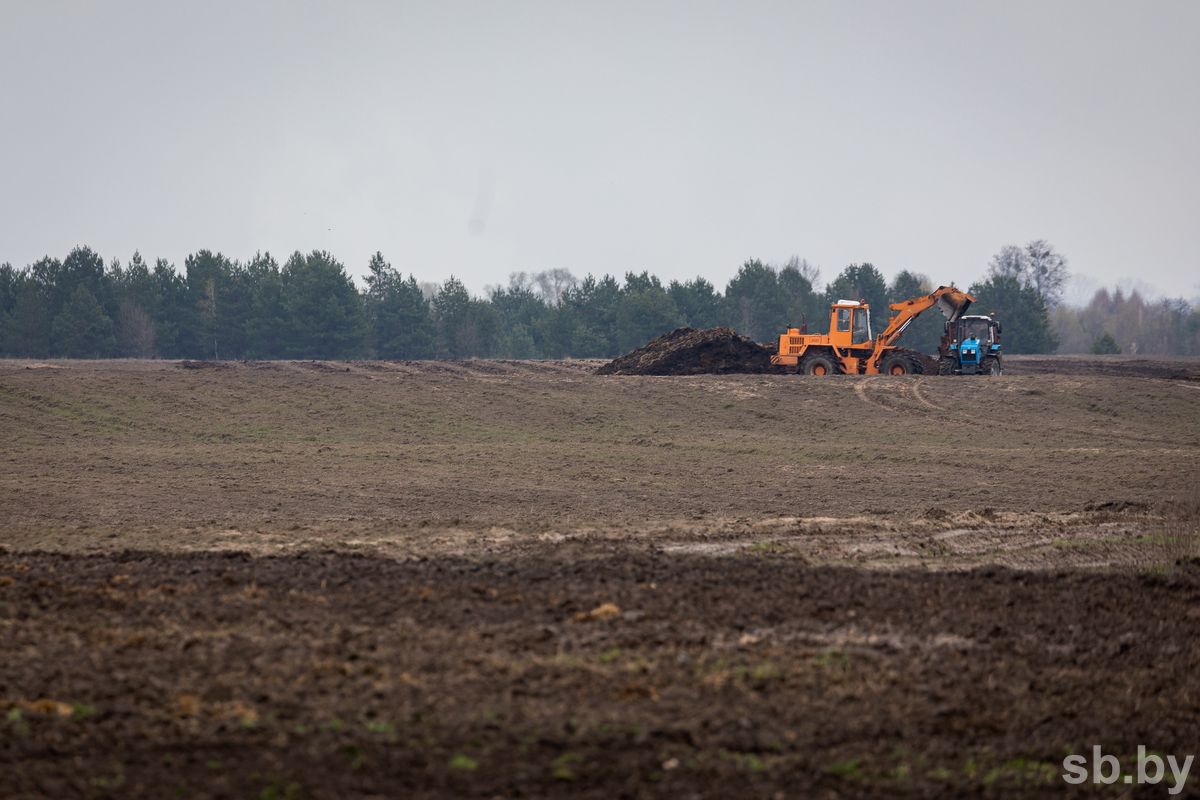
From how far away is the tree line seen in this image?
67.1 meters

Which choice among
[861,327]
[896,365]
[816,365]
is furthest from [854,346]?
[896,365]

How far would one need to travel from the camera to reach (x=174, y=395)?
3231 centimetres

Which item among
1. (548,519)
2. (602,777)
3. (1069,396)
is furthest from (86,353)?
(602,777)

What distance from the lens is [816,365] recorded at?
43.9 meters

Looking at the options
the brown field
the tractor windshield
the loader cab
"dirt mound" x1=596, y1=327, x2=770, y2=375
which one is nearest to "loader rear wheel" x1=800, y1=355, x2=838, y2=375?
the loader cab

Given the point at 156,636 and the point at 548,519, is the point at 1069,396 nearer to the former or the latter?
the point at 548,519

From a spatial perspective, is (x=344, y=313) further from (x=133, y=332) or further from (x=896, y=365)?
(x=896, y=365)

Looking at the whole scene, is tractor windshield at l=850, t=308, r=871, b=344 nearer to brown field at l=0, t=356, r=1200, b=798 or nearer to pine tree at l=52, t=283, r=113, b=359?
brown field at l=0, t=356, r=1200, b=798

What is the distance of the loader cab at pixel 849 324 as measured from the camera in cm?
4375

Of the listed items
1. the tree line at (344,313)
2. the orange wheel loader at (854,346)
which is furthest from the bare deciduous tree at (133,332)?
the orange wheel loader at (854,346)

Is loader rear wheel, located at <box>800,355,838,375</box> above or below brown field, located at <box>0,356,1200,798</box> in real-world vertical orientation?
above

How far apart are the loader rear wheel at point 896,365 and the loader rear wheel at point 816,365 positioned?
5.84ft

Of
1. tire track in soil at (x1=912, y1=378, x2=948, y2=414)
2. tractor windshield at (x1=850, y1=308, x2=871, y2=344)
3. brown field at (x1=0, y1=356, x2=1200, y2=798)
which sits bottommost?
brown field at (x1=0, y1=356, x2=1200, y2=798)

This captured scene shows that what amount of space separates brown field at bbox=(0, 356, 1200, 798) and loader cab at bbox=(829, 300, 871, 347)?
19.8m
